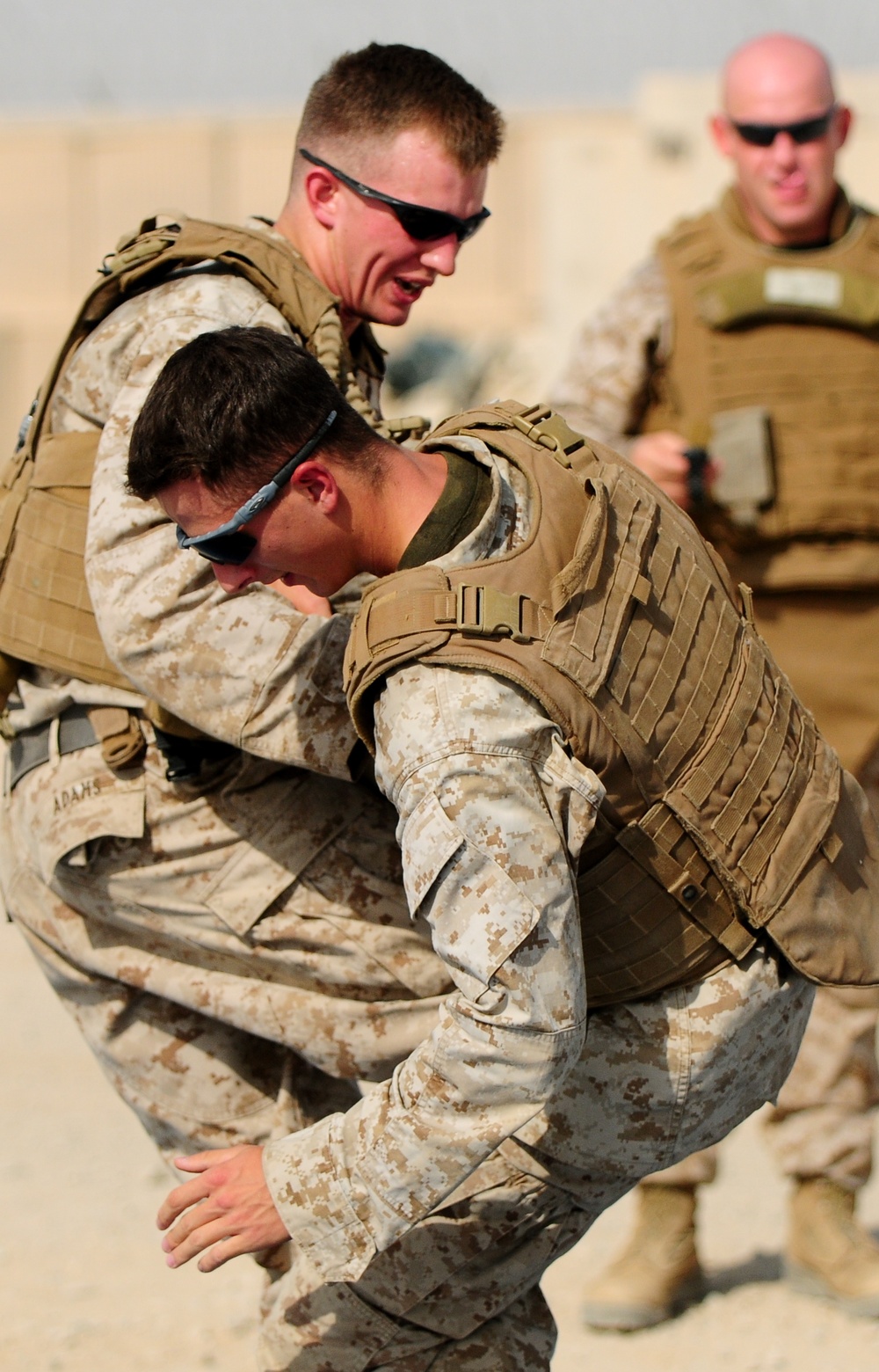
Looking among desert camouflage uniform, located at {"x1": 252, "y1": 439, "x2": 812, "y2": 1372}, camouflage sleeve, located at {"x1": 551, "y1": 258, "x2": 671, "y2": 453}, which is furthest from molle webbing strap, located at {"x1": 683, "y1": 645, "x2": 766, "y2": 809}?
camouflage sleeve, located at {"x1": 551, "y1": 258, "x2": 671, "y2": 453}

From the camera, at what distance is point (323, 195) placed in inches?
125

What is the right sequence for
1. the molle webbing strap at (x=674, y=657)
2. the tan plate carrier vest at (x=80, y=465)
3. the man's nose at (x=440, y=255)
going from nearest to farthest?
1. the molle webbing strap at (x=674, y=657)
2. the tan plate carrier vest at (x=80, y=465)
3. the man's nose at (x=440, y=255)

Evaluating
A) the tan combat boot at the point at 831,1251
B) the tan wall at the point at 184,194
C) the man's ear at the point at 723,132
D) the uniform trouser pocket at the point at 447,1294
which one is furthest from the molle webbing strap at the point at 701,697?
the tan wall at the point at 184,194

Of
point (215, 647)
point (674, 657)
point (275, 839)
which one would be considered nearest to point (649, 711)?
point (674, 657)

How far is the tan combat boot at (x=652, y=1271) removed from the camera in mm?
4281

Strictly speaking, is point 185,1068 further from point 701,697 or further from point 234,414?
point 234,414

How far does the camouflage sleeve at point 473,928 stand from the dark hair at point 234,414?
1.14 ft

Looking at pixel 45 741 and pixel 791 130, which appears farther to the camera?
pixel 791 130

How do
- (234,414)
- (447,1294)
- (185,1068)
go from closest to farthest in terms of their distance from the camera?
(234,414) → (447,1294) → (185,1068)

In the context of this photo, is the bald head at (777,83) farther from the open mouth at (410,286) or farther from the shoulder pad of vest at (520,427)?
the shoulder pad of vest at (520,427)

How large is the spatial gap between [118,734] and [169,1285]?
200 cm

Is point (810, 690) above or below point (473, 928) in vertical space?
below

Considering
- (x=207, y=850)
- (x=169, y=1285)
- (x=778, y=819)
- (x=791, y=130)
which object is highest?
(x=791, y=130)

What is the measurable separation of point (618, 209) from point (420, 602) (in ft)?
60.1
